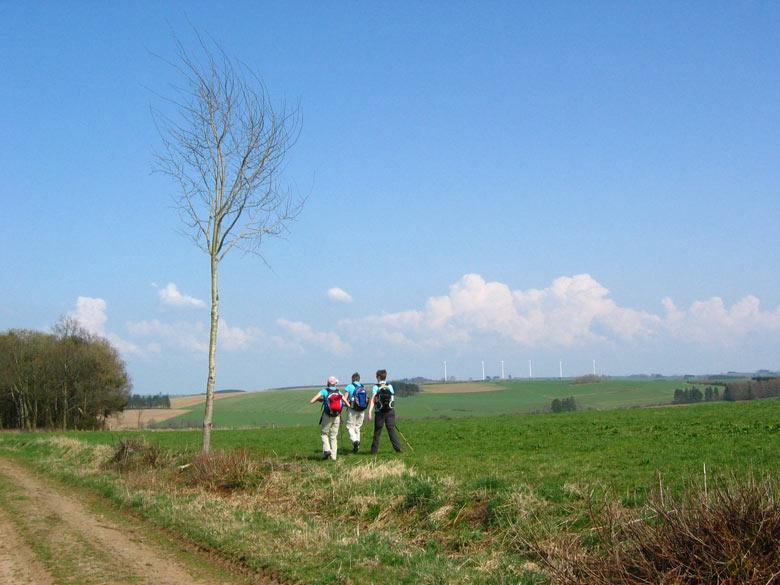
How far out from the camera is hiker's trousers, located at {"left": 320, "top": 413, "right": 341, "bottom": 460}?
17859 mm

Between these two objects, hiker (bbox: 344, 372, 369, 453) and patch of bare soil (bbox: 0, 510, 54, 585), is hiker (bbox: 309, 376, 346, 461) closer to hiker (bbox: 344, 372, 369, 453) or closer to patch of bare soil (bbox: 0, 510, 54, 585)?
hiker (bbox: 344, 372, 369, 453)

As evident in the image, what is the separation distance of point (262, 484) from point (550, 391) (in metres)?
93.9

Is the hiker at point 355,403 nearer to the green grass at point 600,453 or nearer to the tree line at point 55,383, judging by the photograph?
the green grass at point 600,453

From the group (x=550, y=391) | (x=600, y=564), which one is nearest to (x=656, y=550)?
(x=600, y=564)

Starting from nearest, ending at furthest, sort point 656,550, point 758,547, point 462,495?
1. point 758,547
2. point 656,550
3. point 462,495

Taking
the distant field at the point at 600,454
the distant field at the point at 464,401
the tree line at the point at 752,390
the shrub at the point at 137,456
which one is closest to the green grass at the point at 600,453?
the distant field at the point at 600,454

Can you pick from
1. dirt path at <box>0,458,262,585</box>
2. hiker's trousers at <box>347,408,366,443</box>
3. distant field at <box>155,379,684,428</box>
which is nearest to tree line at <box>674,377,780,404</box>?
distant field at <box>155,379,684,428</box>

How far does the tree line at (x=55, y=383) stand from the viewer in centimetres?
6575

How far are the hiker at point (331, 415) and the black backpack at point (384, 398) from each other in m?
0.92

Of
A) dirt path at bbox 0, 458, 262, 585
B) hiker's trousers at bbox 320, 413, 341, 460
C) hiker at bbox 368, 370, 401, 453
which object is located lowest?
dirt path at bbox 0, 458, 262, 585

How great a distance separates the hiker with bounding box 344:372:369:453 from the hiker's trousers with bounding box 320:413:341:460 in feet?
2.76

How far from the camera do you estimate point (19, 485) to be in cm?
1795

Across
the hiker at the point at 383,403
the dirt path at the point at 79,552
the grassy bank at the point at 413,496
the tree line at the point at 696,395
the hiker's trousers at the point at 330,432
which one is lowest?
the tree line at the point at 696,395

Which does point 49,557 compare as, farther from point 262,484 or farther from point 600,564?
point 600,564
